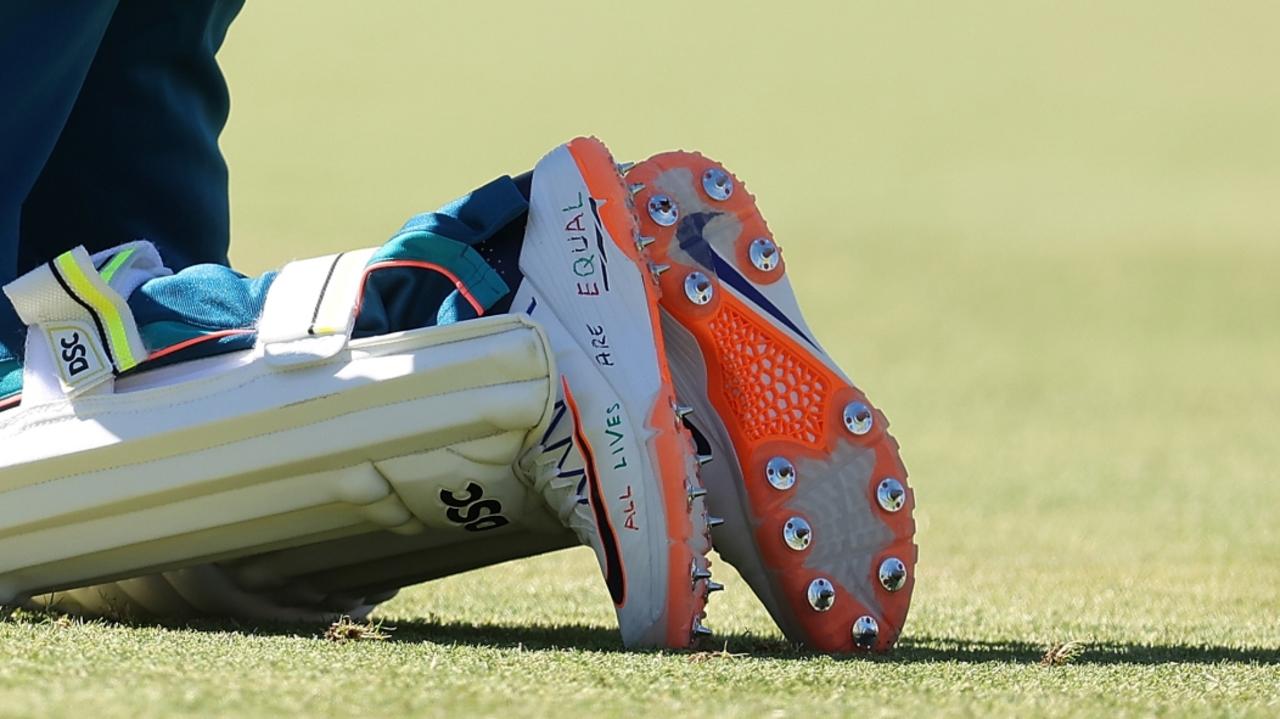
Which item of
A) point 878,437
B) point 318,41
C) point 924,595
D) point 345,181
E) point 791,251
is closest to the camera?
point 878,437

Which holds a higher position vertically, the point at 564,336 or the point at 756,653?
the point at 564,336

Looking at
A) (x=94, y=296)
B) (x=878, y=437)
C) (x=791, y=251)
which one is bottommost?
(x=791, y=251)

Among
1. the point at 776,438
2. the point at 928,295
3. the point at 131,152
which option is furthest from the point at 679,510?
the point at 928,295

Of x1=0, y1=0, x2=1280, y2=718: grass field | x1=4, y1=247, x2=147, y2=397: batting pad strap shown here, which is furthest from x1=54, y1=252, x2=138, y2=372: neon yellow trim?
x1=0, y1=0, x2=1280, y2=718: grass field

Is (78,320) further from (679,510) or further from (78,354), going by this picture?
(679,510)

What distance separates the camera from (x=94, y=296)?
5.05 ft

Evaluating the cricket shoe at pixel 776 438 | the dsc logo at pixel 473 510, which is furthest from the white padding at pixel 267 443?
the cricket shoe at pixel 776 438

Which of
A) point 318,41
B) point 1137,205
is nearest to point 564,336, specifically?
point 1137,205

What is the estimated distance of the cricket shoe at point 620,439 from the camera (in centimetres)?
152

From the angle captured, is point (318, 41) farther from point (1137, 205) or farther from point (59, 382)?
point (59, 382)

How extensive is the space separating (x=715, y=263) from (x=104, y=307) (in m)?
0.54

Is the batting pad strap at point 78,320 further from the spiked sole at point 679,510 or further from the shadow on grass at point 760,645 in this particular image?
the spiked sole at point 679,510

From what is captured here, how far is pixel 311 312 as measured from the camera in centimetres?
152

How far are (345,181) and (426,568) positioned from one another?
10.4 m
